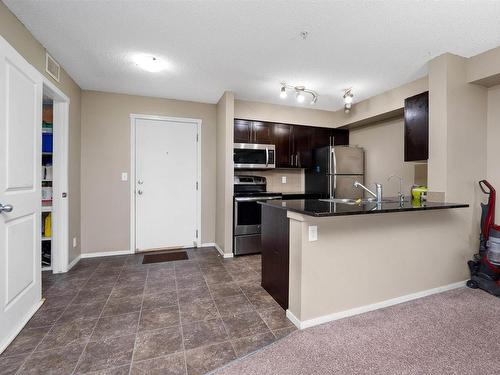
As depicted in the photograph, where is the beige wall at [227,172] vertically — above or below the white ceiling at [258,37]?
below

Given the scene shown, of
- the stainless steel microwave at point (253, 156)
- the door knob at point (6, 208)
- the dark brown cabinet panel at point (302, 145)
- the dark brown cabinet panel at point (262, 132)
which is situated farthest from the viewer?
the dark brown cabinet panel at point (302, 145)

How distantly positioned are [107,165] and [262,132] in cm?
242

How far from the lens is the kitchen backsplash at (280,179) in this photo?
4.48 metres

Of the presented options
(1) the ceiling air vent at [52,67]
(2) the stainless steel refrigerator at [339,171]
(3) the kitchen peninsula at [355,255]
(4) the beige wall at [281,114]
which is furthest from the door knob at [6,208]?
(2) the stainless steel refrigerator at [339,171]

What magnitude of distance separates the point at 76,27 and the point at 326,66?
8.05ft

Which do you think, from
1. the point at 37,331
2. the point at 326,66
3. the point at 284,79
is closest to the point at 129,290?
the point at 37,331

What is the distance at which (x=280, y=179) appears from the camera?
4.57 m

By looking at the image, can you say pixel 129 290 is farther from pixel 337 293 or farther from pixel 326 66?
pixel 326 66

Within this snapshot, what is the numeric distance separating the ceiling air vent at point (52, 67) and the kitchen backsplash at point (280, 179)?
2.76 metres

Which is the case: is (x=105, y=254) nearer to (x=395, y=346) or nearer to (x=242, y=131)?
(x=242, y=131)

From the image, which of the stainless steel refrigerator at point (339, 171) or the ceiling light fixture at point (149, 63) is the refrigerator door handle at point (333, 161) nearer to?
the stainless steel refrigerator at point (339, 171)

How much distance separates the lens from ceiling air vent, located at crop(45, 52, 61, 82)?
8.02 feet

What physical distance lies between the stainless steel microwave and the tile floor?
5.53 feet

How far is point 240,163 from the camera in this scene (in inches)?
153
